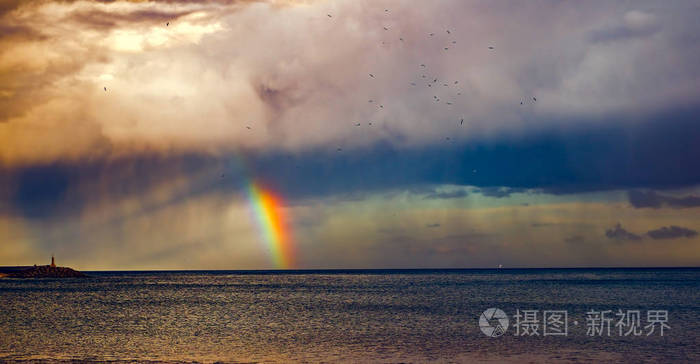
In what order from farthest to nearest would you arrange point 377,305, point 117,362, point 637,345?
point 377,305 < point 637,345 < point 117,362

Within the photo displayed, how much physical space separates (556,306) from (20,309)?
6779 centimetres

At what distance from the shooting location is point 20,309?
3346 inches

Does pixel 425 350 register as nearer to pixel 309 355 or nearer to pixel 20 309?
pixel 309 355

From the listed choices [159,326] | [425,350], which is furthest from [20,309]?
[425,350]

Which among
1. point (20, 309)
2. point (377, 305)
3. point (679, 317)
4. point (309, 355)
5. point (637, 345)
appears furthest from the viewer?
point (377, 305)

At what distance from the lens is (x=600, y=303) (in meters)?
95.3

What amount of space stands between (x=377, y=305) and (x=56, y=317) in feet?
131

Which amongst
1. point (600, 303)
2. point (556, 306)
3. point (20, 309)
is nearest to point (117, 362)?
point (20, 309)

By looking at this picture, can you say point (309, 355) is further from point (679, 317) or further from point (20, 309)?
point (20, 309)

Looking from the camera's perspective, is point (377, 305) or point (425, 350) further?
point (377, 305)

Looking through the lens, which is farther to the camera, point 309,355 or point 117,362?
point 309,355

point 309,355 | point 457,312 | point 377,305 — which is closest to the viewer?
point 309,355

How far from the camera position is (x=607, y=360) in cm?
4266

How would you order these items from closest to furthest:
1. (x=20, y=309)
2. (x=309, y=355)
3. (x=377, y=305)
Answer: (x=309, y=355), (x=20, y=309), (x=377, y=305)
